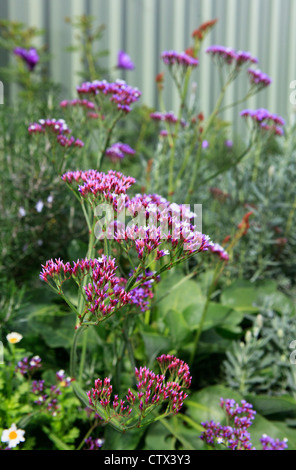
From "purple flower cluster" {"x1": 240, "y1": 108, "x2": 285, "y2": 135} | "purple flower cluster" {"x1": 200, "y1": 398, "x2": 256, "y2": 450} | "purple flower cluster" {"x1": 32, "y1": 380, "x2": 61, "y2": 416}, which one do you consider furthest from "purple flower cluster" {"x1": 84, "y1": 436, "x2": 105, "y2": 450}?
"purple flower cluster" {"x1": 240, "y1": 108, "x2": 285, "y2": 135}

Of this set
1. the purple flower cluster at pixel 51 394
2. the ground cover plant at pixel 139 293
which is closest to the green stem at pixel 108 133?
the ground cover plant at pixel 139 293

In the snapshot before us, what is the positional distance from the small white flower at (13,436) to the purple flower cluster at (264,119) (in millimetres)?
1334

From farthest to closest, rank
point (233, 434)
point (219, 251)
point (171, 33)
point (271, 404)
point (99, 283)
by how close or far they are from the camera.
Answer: point (171, 33)
point (271, 404)
point (219, 251)
point (233, 434)
point (99, 283)

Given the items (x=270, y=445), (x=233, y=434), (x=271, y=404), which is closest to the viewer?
(x=233, y=434)

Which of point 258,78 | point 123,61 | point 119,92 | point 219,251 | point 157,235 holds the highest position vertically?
point 123,61

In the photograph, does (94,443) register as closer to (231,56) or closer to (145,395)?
(145,395)

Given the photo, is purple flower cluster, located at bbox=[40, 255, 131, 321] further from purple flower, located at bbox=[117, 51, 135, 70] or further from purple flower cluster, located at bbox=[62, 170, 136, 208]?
purple flower, located at bbox=[117, 51, 135, 70]

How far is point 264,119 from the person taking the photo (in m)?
1.80

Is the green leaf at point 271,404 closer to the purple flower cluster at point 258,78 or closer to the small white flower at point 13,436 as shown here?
the small white flower at point 13,436

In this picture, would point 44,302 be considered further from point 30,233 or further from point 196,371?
point 196,371

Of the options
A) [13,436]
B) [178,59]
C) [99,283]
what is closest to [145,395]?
[99,283]

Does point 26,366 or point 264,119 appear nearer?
A: point 26,366

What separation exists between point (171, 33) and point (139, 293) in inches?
202
